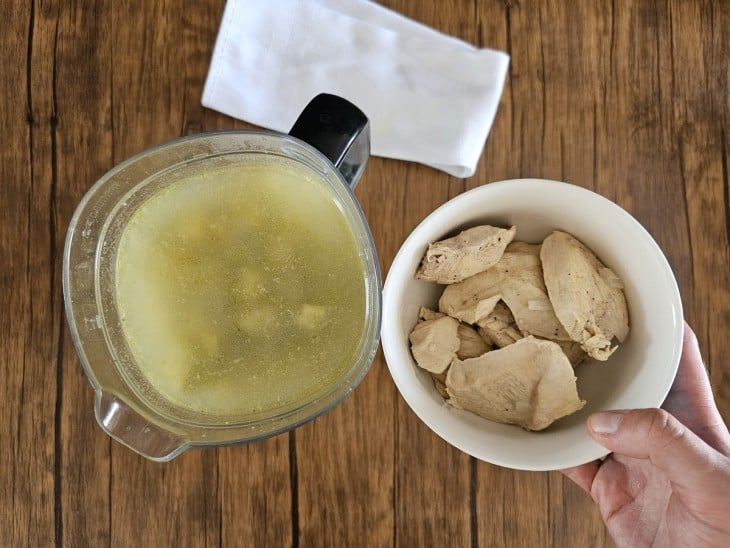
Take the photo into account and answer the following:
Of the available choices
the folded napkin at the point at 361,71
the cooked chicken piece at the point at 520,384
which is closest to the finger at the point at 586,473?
the cooked chicken piece at the point at 520,384

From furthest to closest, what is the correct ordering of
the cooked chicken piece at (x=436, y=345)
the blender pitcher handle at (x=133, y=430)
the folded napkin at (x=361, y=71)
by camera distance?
the folded napkin at (x=361, y=71) → the cooked chicken piece at (x=436, y=345) → the blender pitcher handle at (x=133, y=430)

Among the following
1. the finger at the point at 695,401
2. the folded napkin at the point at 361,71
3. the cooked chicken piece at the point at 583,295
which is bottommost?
the finger at the point at 695,401

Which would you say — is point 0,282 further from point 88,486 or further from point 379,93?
point 379,93

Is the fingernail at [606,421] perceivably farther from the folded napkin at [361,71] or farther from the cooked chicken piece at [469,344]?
the folded napkin at [361,71]

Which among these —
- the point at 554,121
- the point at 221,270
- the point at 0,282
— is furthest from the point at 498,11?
the point at 0,282

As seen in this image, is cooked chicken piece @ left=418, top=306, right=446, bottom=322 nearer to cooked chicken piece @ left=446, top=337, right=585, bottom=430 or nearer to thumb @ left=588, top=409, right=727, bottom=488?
cooked chicken piece @ left=446, top=337, right=585, bottom=430
